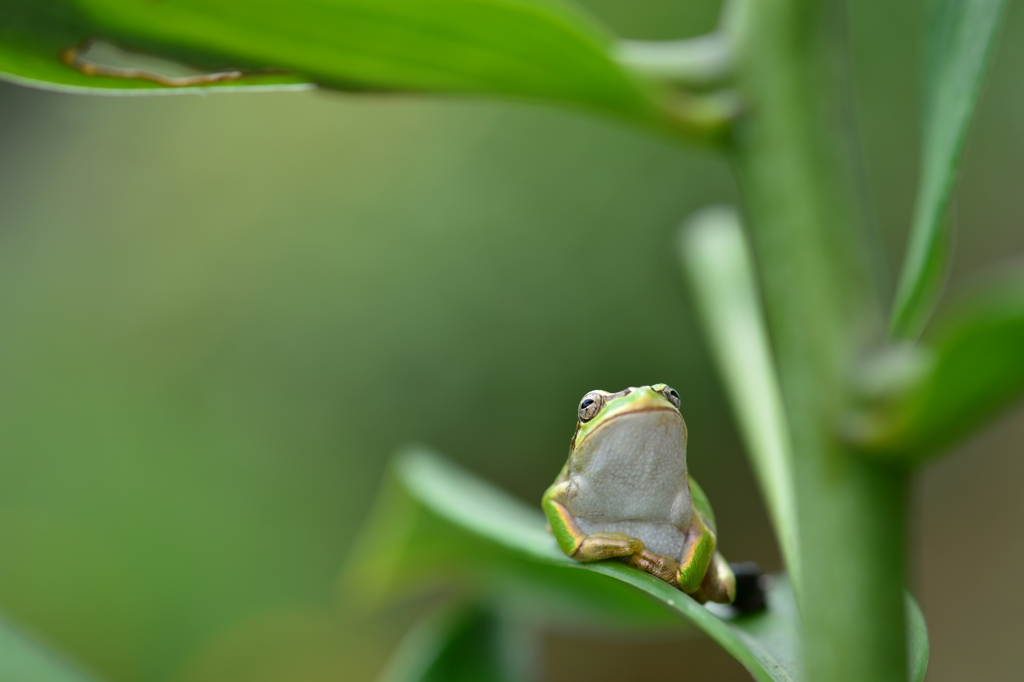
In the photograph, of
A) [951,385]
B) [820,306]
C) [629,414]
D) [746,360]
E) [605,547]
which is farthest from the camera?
[629,414]

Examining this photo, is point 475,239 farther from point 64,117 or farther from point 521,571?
point 521,571

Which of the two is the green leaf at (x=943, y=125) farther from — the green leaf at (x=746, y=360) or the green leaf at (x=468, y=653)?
the green leaf at (x=468, y=653)

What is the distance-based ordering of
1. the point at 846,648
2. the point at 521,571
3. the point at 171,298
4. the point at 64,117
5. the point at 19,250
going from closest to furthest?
the point at 846,648
the point at 521,571
the point at 171,298
the point at 19,250
the point at 64,117

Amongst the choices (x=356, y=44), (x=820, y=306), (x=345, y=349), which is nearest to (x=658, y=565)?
(x=820, y=306)

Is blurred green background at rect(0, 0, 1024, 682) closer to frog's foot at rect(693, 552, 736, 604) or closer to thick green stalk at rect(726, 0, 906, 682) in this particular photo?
frog's foot at rect(693, 552, 736, 604)

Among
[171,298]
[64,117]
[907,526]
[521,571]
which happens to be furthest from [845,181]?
[64,117]

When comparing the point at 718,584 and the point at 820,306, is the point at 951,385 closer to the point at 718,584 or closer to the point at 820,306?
the point at 820,306
